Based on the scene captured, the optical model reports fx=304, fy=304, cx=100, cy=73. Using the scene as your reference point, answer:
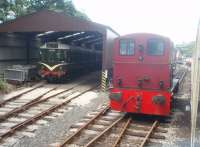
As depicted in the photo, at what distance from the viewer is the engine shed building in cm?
2061

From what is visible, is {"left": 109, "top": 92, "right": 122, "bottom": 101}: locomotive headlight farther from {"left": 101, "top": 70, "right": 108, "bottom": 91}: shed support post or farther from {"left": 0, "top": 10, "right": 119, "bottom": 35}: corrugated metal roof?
{"left": 0, "top": 10, "right": 119, "bottom": 35}: corrugated metal roof

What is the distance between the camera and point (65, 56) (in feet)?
73.2

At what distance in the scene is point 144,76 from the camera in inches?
445

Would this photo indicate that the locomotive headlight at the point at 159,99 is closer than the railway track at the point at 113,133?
No

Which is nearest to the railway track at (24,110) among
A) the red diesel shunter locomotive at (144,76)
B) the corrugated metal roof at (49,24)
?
the red diesel shunter locomotive at (144,76)

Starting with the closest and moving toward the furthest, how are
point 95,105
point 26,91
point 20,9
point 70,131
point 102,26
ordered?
point 70,131, point 95,105, point 26,91, point 102,26, point 20,9

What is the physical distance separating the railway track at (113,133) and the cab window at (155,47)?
8.40 ft

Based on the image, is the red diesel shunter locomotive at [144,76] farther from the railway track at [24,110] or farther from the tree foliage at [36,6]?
the tree foliage at [36,6]

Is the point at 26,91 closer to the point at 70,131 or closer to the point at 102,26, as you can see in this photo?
the point at 102,26

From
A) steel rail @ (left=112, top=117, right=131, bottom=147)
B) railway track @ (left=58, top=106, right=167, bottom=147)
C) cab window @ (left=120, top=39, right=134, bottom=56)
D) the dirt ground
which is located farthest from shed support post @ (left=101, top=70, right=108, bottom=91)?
steel rail @ (left=112, top=117, right=131, bottom=147)

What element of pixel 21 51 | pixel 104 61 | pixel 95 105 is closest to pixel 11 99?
pixel 95 105

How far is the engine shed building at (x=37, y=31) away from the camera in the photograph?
20.6 meters

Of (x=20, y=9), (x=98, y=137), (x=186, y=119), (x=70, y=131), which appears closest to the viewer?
(x=98, y=137)

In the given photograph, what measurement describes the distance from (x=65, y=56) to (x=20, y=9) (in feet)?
31.5
